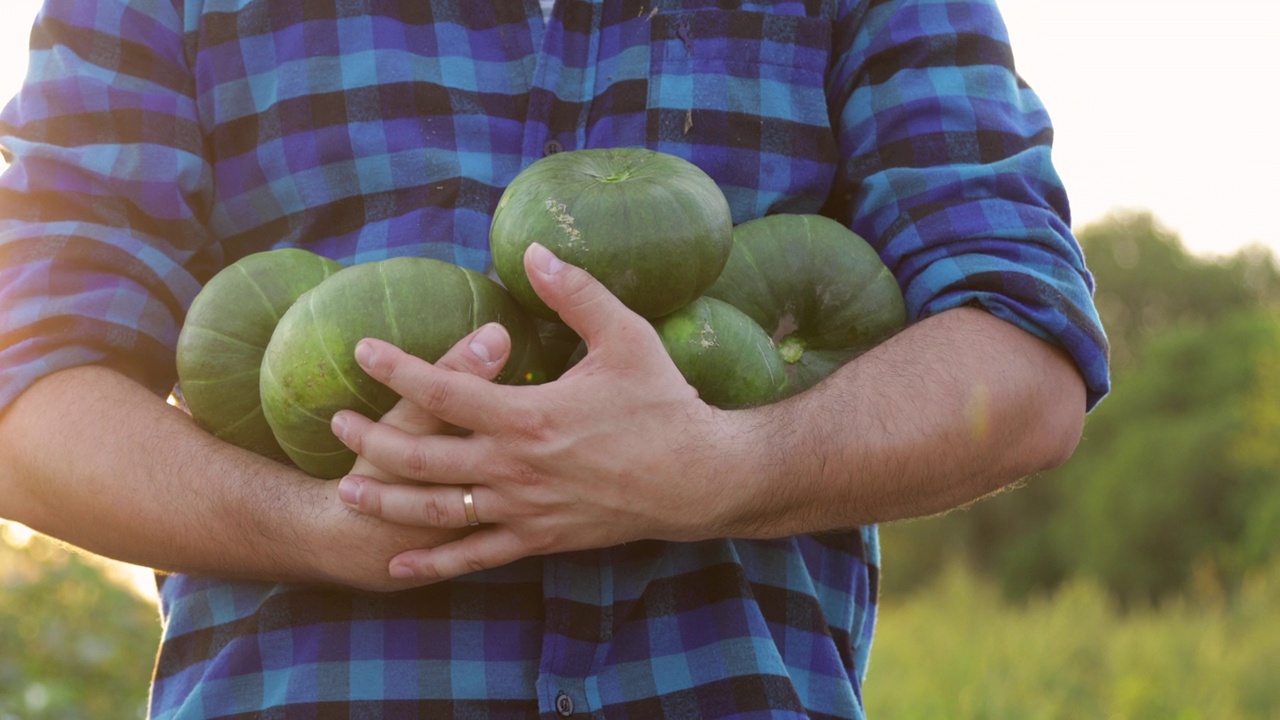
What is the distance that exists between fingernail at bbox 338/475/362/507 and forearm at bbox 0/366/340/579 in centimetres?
17

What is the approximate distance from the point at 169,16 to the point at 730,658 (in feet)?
6.03

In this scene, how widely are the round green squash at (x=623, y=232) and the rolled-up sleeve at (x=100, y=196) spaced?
83cm

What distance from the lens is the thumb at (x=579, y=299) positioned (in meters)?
1.92

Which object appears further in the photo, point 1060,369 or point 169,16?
point 169,16

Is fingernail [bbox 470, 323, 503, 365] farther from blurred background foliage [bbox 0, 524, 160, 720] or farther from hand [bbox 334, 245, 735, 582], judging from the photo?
blurred background foliage [bbox 0, 524, 160, 720]

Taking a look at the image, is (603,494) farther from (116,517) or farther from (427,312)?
(116,517)

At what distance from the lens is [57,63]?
250 centimetres

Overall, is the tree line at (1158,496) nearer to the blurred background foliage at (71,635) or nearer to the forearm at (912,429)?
the blurred background foliage at (71,635)

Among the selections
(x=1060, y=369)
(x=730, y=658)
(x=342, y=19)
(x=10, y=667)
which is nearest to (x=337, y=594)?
(x=730, y=658)

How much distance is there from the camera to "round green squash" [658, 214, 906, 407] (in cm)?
231

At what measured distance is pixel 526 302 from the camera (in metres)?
2.05

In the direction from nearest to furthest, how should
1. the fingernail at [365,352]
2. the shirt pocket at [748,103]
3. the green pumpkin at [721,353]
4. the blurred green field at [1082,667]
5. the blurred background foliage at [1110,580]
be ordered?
the fingernail at [365,352], the green pumpkin at [721,353], the shirt pocket at [748,103], the blurred background foliage at [1110,580], the blurred green field at [1082,667]

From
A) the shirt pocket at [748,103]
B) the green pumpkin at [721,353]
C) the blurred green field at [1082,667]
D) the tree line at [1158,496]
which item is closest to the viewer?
the green pumpkin at [721,353]

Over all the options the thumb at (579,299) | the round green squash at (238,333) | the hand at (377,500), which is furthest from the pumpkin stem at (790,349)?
the round green squash at (238,333)
